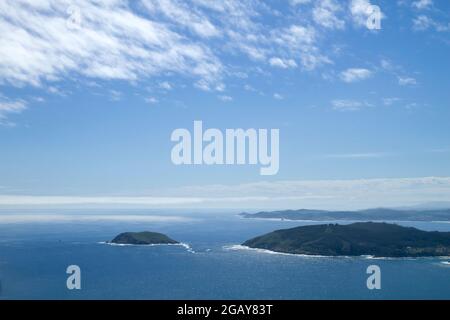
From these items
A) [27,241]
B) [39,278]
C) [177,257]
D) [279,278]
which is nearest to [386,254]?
[279,278]

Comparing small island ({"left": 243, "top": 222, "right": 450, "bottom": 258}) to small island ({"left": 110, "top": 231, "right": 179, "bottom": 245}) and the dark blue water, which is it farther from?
small island ({"left": 110, "top": 231, "right": 179, "bottom": 245})

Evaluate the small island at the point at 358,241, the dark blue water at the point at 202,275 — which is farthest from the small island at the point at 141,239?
the small island at the point at 358,241

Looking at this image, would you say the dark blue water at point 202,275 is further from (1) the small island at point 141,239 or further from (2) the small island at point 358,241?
(1) the small island at point 141,239

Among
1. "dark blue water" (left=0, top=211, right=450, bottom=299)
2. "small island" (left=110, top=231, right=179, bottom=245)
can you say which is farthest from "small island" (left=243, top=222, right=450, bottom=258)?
"small island" (left=110, top=231, right=179, bottom=245)

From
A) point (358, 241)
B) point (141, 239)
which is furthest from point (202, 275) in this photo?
point (358, 241)
